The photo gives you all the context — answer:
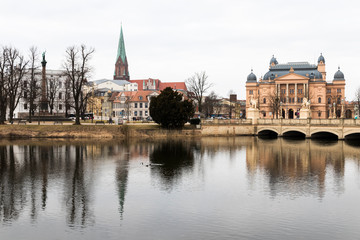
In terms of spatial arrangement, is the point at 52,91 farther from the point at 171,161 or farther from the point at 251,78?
the point at 251,78

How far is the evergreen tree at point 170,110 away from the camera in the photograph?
76.8 m

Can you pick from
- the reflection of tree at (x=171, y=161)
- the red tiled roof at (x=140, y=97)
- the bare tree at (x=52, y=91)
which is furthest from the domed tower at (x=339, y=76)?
the reflection of tree at (x=171, y=161)

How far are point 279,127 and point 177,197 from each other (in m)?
57.6

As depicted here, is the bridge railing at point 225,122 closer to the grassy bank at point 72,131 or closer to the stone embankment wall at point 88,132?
the stone embankment wall at point 88,132

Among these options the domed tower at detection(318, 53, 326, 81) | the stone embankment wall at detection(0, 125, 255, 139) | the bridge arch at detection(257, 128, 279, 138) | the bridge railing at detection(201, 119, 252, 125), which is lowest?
the bridge arch at detection(257, 128, 279, 138)

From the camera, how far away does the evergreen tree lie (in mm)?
76812

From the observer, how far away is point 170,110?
76562 mm

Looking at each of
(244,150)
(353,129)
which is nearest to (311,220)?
(244,150)

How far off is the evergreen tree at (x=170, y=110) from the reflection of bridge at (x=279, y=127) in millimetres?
5983

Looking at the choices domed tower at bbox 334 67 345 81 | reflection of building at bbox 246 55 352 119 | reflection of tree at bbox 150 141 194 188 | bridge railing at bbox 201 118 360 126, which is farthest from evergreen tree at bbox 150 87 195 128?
domed tower at bbox 334 67 345 81

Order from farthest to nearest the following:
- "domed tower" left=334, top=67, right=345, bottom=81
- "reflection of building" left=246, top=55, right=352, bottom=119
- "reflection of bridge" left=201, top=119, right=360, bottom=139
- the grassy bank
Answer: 1. "domed tower" left=334, top=67, right=345, bottom=81
2. "reflection of building" left=246, top=55, right=352, bottom=119
3. "reflection of bridge" left=201, top=119, right=360, bottom=139
4. the grassy bank

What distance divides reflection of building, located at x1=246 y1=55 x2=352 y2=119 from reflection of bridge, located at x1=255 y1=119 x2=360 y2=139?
2088 inches

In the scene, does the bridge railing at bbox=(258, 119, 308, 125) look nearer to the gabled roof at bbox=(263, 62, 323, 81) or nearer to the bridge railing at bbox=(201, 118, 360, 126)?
the bridge railing at bbox=(201, 118, 360, 126)

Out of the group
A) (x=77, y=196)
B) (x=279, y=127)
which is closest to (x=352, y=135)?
(x=279, y=127)
